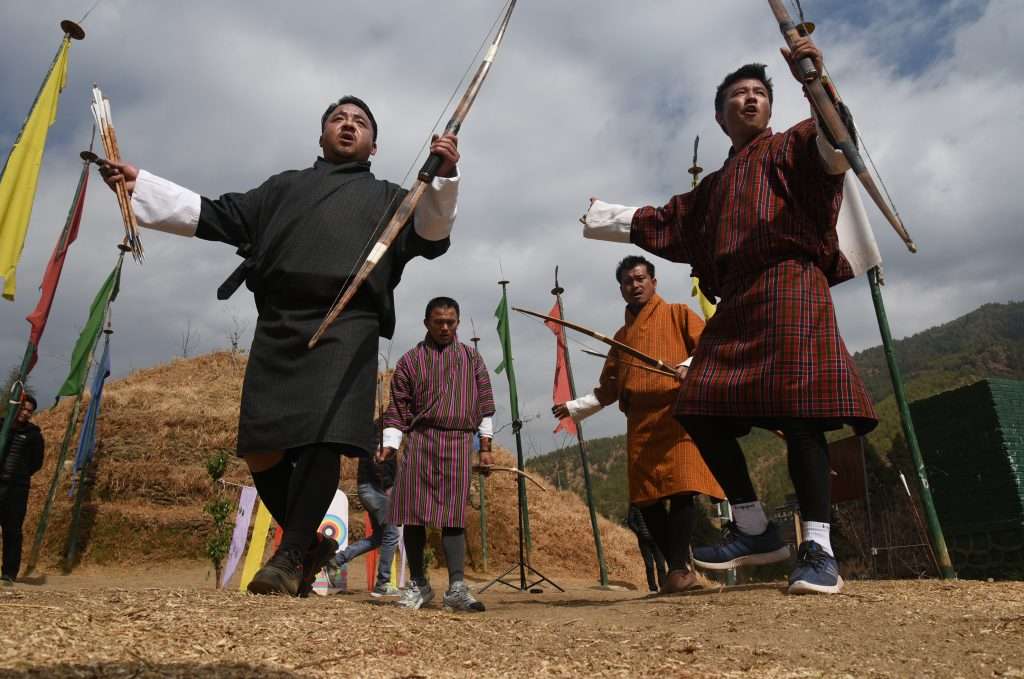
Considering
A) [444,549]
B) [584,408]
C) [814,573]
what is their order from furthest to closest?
[584,408], [444,549], [814,573]

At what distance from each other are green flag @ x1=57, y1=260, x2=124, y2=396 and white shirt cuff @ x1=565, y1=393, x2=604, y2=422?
746cm

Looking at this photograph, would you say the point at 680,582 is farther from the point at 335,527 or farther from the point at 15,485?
the point at 15,485

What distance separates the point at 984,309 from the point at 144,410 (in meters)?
98.7

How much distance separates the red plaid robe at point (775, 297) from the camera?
2.59 m

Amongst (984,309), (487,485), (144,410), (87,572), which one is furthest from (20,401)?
(984,309)

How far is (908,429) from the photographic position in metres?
4.50

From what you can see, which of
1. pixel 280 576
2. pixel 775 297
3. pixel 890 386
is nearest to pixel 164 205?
pixel 280 576

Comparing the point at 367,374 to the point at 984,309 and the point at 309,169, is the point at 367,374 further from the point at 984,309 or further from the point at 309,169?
the point at 984,309

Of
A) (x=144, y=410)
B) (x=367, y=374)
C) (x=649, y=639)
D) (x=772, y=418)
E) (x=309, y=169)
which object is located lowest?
(x=649, y=639)

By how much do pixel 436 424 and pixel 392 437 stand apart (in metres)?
0.27

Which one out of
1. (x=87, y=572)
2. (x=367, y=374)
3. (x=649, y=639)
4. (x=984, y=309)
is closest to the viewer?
(x=649, y=639)

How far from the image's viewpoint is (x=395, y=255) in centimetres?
298

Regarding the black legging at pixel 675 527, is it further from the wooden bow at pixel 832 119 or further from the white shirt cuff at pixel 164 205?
the white shirt cuff at pixel 164 205

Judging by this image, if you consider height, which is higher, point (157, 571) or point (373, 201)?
point (373, 201)
